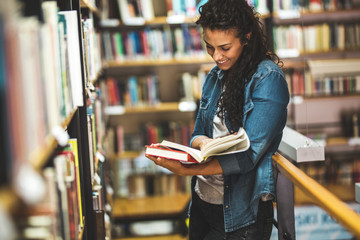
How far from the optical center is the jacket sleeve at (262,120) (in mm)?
1514

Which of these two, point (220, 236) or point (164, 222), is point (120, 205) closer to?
point (164, 222)

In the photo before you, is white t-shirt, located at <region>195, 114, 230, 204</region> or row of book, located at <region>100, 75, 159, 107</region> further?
row of book, located at <region>100, 75, 159, 107</region>

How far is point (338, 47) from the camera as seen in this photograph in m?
4.28

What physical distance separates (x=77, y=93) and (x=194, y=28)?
2.64 m

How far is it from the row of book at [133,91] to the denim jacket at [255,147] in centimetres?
234

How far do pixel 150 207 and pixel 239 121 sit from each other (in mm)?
2485

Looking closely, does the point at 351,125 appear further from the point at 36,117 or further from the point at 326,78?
the point at 36,117

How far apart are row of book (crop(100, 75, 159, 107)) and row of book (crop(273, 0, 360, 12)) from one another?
1225 mm

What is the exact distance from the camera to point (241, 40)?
1629mm

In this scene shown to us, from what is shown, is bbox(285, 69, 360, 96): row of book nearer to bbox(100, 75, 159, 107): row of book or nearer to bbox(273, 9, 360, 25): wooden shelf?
bbox(273, 9, 360, 25): wooden shelf

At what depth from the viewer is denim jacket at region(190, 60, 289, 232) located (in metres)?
1.52

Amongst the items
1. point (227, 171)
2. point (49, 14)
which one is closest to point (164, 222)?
point (227, 171)

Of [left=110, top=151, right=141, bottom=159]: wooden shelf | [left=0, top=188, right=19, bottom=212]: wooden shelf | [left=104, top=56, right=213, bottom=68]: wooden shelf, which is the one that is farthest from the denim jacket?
[left=110, top=151, right=141, bottom=159]: wooden shelf

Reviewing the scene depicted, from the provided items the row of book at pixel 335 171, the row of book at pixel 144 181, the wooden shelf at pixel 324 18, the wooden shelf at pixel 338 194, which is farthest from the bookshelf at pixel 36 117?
the row of book at pixel 335 171
